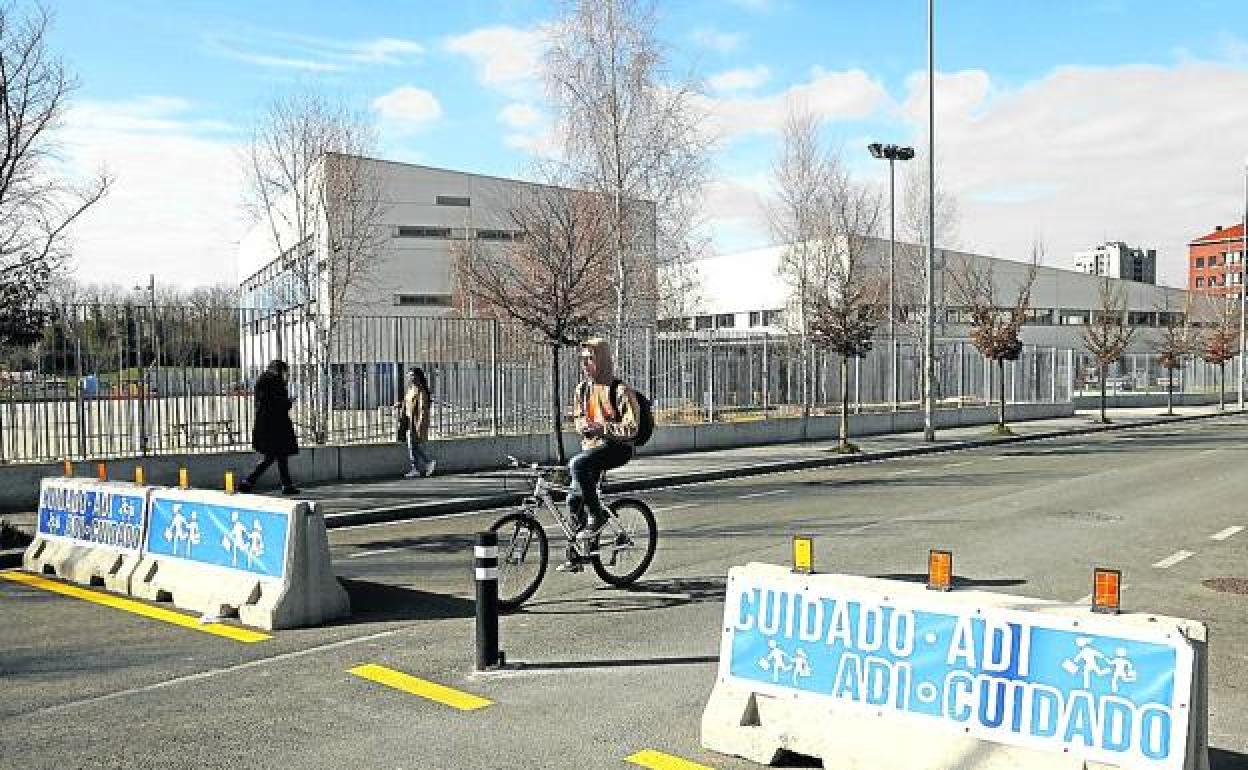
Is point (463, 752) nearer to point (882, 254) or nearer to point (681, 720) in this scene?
point (681, 720)

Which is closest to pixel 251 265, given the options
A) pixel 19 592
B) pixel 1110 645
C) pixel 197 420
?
pixel 197 420

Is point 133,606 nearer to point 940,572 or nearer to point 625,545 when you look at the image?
point 625,545

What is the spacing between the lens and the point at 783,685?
5.47m

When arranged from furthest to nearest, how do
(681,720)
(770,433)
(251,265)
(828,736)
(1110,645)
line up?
(251,265), (770,433), (681,720), (828,736), (1110,645)

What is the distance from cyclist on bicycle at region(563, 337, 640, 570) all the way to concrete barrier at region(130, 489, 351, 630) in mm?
2111

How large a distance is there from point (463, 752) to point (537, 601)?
3.55m

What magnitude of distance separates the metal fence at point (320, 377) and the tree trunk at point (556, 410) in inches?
8.8

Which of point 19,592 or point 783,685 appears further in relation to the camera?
point 19,592

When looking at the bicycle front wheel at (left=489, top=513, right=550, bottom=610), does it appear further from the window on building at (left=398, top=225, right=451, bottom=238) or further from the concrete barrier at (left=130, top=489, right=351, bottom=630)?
the window on building at (left=398, top=225, right=451, bottom=238)

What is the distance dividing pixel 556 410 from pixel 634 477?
2272mm

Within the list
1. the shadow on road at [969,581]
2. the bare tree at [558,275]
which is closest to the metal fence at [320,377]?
the bare tree at [558,275]

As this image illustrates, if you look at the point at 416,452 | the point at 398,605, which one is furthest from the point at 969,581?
the point at 416,452

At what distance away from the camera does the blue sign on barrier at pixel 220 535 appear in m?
8.39

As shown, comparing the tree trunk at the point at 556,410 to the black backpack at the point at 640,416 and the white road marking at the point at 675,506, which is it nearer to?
the white road marking at the point at 675,506
